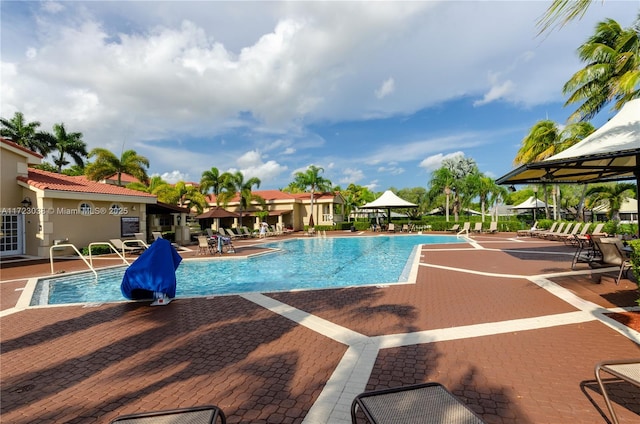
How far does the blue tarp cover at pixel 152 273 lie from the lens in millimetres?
6969

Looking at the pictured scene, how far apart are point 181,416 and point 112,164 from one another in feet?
89.8

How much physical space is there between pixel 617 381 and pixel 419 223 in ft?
103

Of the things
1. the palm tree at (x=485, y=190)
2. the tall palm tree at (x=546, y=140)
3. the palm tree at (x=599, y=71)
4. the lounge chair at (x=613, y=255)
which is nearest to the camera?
the lounge chair at (x=613, y=255)

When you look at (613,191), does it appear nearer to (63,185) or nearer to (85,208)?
→ (85,208)

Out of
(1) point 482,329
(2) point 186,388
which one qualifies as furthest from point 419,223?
(2) point 186,388

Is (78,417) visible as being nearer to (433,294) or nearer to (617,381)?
(617,381)

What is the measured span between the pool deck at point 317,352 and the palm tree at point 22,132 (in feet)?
122

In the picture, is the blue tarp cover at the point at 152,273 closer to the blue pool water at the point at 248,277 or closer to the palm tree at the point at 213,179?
the blue pool water at the point at 248,277

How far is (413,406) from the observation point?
2.46 metres

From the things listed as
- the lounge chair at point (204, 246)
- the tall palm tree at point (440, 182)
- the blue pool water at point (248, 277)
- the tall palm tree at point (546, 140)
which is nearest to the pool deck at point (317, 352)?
the blue pool water at point (248, 277)

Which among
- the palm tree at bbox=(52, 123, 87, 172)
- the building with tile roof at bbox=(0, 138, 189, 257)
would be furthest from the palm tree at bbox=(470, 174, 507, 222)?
the palm tree at bbox=(52, 123, 87, 172)

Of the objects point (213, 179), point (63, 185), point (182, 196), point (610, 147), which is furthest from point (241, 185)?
point (610, 147)

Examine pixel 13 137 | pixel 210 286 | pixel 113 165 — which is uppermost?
pixel 13 137

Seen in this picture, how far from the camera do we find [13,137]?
33.7 m
